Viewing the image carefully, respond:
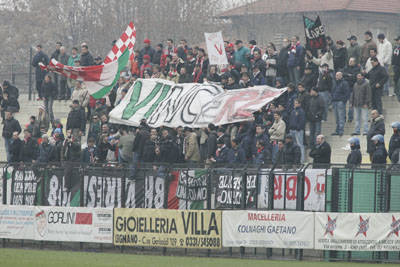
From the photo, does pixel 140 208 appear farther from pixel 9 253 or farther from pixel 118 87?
pixel 118 87

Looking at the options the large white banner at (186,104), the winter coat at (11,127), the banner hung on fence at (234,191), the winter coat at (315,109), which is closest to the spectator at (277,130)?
the large white banner at (186,104)

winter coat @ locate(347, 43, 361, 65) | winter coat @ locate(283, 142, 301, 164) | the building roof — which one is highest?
the building roof

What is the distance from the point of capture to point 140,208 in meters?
21.5

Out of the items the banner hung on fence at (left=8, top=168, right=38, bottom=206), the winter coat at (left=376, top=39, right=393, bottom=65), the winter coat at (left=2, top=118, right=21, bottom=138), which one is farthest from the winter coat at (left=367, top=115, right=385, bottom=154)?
the winter coat at (left=2, top=118, right=21, bottom=138)

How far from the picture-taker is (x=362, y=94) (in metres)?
24.1

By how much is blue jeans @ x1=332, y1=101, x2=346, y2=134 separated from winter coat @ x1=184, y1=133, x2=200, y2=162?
4060 millimetres

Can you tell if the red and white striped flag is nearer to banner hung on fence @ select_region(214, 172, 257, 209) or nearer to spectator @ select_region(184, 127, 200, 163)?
spectator @ select_region(184, 127, 200, 163)

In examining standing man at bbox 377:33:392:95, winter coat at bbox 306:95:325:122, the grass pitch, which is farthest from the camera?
standing man at bbox 377:33:392:95

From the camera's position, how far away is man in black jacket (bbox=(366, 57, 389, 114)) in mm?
24109

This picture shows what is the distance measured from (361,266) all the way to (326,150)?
3.46 meters

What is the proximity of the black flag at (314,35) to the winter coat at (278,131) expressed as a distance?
3414 millimetres

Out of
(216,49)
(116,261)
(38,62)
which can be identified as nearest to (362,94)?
(216,49)

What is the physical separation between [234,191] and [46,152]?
23.0 ft

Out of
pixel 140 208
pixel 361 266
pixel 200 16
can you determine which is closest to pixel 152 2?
pixel 200 16
